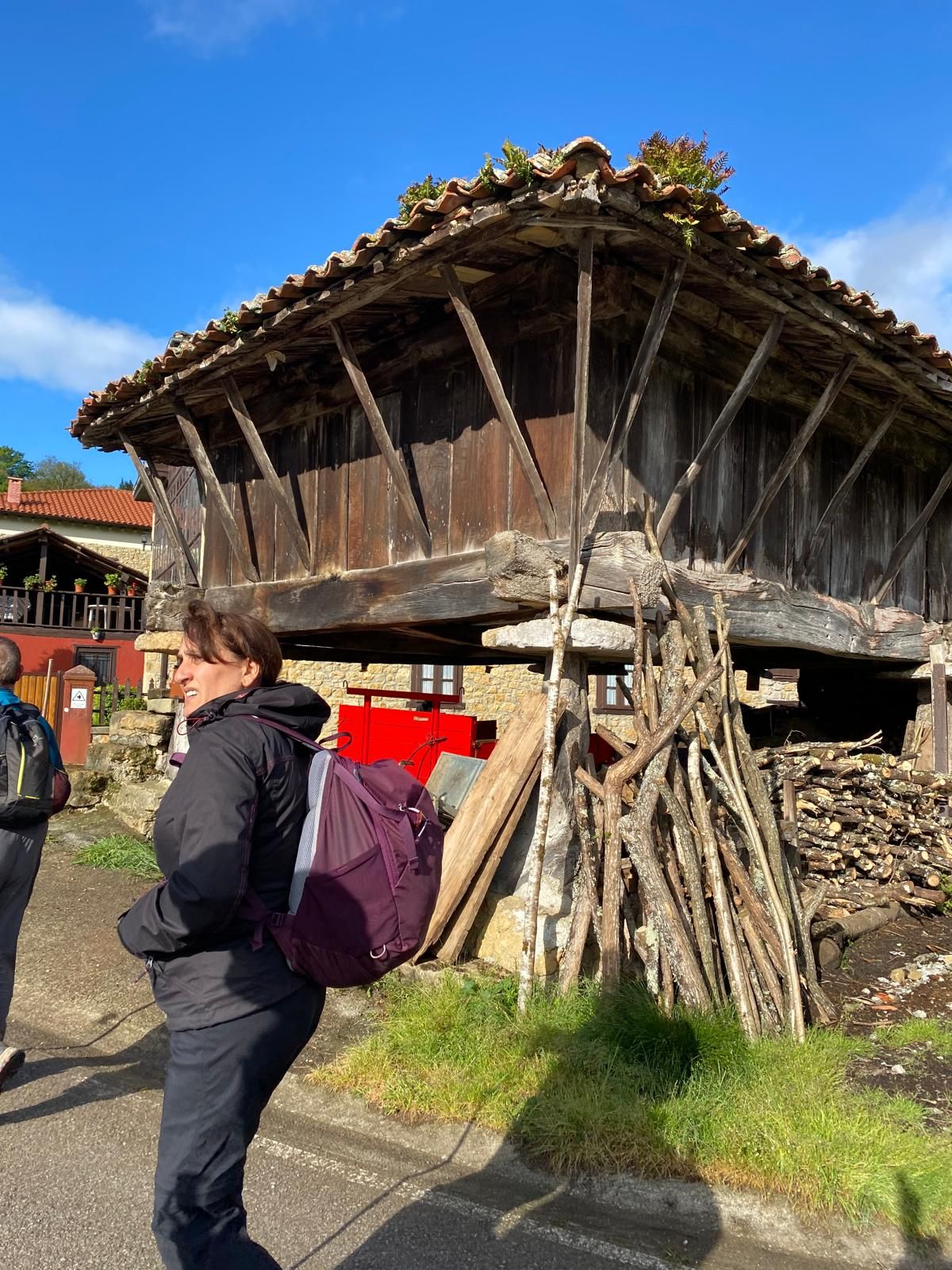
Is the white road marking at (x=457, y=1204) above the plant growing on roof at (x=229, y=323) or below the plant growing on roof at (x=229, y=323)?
below

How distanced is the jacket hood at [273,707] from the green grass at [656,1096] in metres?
1.99

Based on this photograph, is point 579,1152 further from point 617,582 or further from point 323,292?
point 323,292

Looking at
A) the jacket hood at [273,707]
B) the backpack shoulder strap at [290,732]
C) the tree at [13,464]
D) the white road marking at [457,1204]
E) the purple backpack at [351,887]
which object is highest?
the tree at [13,464]

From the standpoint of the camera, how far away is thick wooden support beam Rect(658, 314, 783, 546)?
4.93 m

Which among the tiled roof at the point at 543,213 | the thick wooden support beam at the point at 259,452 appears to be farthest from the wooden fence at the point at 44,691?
the tiled roof at the point at 543,213

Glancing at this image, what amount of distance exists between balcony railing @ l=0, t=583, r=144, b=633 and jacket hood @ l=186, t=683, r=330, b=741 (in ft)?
73.0

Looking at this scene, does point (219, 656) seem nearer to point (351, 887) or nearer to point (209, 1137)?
point (351, 887)

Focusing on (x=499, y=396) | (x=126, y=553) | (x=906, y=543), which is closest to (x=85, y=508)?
(x=126, y=553)

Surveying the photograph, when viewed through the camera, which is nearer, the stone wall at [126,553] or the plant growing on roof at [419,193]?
the plant growing on roof at [419,193]

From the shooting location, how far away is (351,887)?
74.0 inches

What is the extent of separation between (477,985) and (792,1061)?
1.40 metres

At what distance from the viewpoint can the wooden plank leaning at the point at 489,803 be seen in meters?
4.57

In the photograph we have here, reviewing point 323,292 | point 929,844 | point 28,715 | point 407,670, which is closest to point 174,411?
point 323,292

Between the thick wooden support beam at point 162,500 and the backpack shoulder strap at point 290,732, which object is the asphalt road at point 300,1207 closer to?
the backpack shoulder strap at point 290,732
